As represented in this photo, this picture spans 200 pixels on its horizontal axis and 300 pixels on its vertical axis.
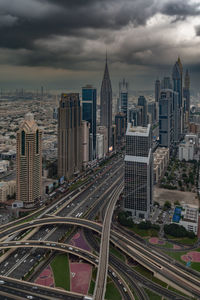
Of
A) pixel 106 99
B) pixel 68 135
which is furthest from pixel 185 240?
pixel 106 99

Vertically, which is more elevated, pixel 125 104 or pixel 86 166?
pixel 125 104

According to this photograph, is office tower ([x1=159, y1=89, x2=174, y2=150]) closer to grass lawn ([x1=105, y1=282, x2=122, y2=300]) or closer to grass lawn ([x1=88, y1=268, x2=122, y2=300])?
grass lawn ([x1=88, y1=268, x2=122, y2=300])

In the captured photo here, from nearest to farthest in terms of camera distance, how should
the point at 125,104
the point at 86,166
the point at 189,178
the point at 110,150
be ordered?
the point at 189,178
the point at 86,166
the point at 110,150
the point at 125,104

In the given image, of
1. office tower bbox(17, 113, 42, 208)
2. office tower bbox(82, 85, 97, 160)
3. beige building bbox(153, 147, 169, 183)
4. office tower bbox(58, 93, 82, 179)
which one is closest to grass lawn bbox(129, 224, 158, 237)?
office tower bbox(17, 113, 42, 208)

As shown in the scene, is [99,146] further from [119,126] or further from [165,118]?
[165,118]

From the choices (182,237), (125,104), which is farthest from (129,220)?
(125,104)

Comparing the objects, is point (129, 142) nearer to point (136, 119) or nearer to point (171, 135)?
point (171, 135)
